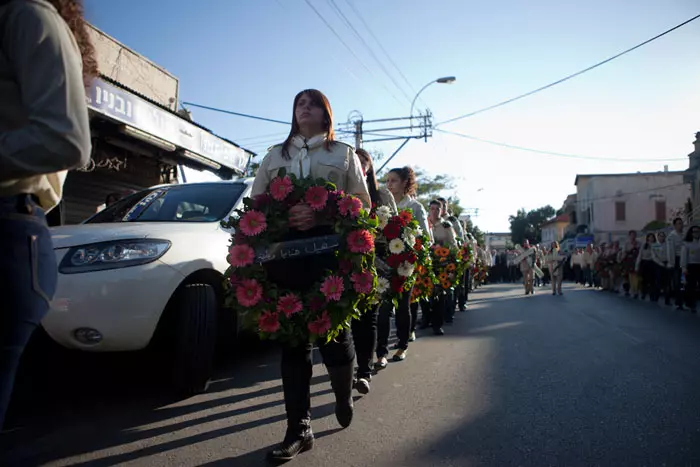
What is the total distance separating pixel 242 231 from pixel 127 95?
A: 586cm

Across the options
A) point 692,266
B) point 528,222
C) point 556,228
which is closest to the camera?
point 692,266

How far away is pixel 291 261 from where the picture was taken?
2855 mm

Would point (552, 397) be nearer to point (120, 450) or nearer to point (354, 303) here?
point (354, 303)

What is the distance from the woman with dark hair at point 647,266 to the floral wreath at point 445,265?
28.7 feet

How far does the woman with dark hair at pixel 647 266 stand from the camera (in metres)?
14.0

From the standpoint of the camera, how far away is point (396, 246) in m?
4.17

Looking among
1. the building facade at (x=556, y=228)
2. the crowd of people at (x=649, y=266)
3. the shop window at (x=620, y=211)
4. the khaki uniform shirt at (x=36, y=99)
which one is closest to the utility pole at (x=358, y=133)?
the crowd of people at (x=649, y=266)

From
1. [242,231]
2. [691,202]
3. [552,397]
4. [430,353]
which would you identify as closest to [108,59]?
[430,353]

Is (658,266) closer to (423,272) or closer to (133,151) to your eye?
(423,272)

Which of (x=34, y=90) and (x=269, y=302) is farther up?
(x=34, y=90)

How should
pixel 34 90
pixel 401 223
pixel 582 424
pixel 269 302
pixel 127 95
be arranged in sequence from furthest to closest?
pixel 127 95 < pixel 401 223 < pixel 582 424 < pixel 269 302 < pixel 34 90

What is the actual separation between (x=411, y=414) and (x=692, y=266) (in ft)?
32.8

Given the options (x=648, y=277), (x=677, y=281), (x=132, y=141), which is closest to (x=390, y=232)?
(x=132, y=141)

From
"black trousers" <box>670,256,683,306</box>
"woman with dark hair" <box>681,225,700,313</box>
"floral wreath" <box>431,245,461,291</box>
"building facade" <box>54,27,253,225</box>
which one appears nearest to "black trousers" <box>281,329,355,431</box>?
"floral wreath" <box>431,245,461,291</box>
